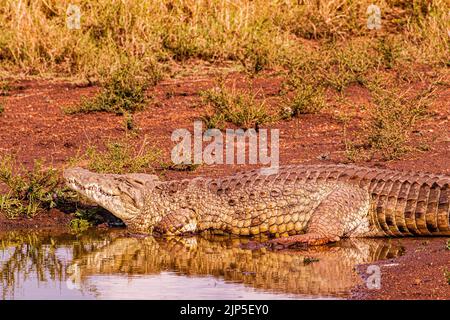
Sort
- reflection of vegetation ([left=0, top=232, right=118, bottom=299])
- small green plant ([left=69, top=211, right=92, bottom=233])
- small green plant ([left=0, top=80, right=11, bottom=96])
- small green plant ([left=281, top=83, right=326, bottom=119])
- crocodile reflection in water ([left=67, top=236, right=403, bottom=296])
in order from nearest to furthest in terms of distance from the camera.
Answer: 1. crocodile reflection in water ([left=67, top=236, right=403, bottom=296])
2. reflection of vegetation ([left=0, top=232, right=118, bottom=299])
3. small green plant ([left=69, top=211, right=92, bottom=233])
4. small green plant ([left=281, top=83, right=326, bottom=119])
5. small green plant ([left=0, top=80, right=11, bottom=96])

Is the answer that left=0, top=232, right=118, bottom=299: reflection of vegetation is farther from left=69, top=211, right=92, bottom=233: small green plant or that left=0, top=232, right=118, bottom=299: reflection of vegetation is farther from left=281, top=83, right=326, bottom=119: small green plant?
left=281, top=83, right=326, bottom=119: small green plant

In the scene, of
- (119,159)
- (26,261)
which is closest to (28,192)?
(119,159)

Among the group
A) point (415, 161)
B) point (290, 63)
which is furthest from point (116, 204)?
point (290, 63)

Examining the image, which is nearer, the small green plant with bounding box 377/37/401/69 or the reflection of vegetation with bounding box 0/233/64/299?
the reflection of vegetation with bounding box 0/233/64/299

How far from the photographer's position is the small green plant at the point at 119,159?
10180mm

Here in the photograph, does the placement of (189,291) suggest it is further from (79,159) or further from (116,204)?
(79,159)

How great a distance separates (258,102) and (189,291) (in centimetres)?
596

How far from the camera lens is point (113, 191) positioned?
945 cm

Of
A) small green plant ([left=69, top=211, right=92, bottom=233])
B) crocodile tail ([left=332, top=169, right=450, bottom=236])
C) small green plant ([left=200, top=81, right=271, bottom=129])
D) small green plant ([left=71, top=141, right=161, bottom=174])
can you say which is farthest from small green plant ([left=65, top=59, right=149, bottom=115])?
crocodile tail ([left=332, top=169, right=450, bottom=236])

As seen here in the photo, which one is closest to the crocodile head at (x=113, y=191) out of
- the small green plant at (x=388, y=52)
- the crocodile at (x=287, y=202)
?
the crocodile at (x=287, y=202)

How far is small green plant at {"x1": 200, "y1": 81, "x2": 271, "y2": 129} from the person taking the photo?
12.0m

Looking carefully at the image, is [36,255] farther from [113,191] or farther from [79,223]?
[113,191]

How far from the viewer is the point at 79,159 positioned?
33.8 ft

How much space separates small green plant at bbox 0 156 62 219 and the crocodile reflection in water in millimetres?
999
